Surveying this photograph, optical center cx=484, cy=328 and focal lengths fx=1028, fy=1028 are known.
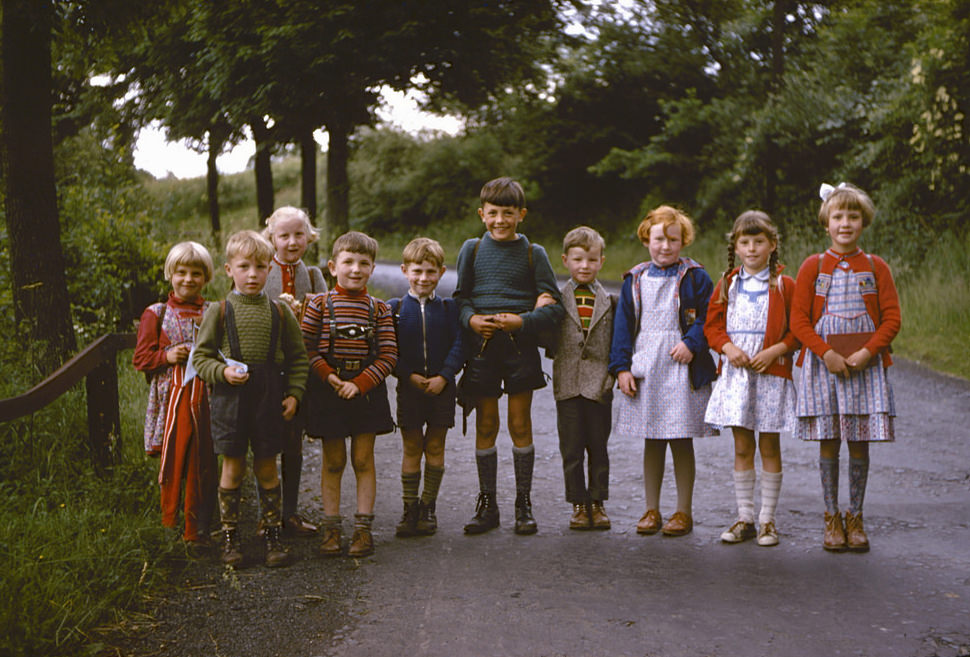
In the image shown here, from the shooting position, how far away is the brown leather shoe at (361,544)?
5320 mm

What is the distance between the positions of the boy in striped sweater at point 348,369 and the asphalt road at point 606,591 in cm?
35

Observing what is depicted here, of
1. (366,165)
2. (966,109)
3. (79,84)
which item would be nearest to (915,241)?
(966,109)

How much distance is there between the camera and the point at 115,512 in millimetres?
5621

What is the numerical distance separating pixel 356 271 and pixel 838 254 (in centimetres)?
258

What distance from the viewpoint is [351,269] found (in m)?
5.46

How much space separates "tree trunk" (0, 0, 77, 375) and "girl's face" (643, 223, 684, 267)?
4396mm

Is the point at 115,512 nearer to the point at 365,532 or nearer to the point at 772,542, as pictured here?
the point at 365,532

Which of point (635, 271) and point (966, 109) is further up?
point (966, 109)

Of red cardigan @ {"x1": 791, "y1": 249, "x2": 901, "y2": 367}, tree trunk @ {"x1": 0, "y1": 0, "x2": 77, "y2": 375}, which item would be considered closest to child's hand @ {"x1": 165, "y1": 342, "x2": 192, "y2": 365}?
tree trunk @ {"x1": 0, "y1": 0, "x2": 77, "y2": 375}

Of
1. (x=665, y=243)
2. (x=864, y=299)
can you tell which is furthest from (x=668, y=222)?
(x=864, y=299)

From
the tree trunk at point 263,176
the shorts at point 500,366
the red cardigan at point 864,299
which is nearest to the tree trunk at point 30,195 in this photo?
the shorts at point 500,366

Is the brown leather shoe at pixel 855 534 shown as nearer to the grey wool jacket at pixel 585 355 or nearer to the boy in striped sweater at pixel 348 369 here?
the grey wool jacket at pixel 585 355

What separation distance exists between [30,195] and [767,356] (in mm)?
5399

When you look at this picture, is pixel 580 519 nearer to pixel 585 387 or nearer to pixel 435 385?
pixel 585 387
